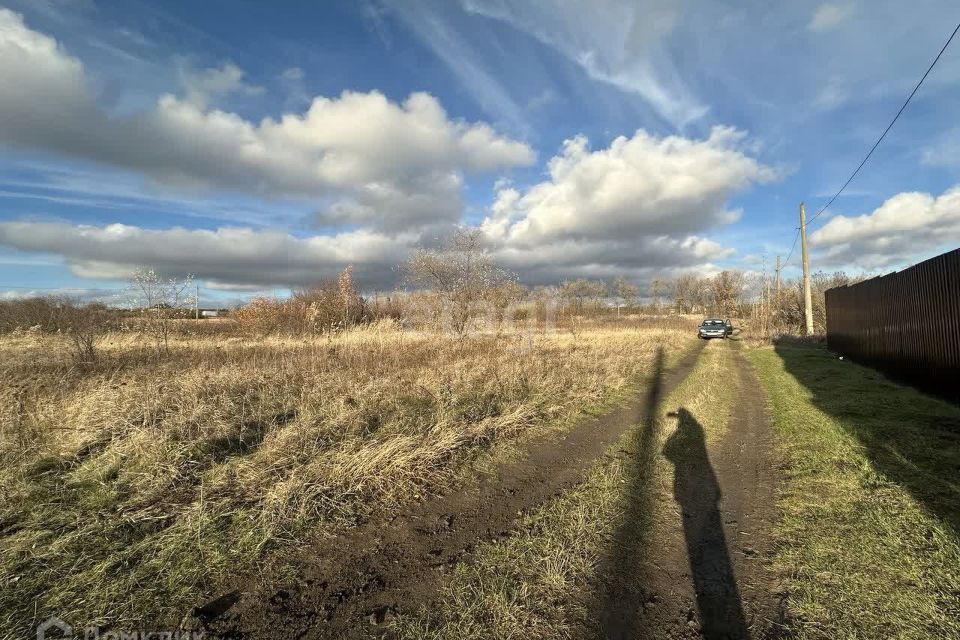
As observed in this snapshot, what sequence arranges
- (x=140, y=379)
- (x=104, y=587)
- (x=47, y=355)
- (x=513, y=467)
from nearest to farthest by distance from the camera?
(x=104, y=587), (x=513, y=467), (x=140, y=379), (x=47, y=355)

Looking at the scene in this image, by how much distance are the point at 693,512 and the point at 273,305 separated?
2184 cm

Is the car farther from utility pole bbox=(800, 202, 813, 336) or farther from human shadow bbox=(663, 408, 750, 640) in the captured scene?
human shadow bbox=(663, 408, 750, 640)

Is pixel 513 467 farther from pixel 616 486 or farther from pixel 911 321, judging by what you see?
pixel 911 321

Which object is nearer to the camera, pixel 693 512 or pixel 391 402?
pixel 693 512

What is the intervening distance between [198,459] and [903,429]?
9.70 metres

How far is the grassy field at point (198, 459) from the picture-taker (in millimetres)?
2838


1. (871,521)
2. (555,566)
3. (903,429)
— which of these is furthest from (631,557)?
(903,429)

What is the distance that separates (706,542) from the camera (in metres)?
3.41

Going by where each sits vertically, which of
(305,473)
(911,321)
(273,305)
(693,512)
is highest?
(273,305)

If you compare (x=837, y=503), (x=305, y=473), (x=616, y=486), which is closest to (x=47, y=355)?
(x=305, y=473)

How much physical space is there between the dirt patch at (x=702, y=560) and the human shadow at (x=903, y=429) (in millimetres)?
1227

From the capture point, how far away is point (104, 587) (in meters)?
2.69

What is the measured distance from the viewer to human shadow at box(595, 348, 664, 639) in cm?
252

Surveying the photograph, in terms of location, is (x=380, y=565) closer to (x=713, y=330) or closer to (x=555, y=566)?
(x=555, y=566)
